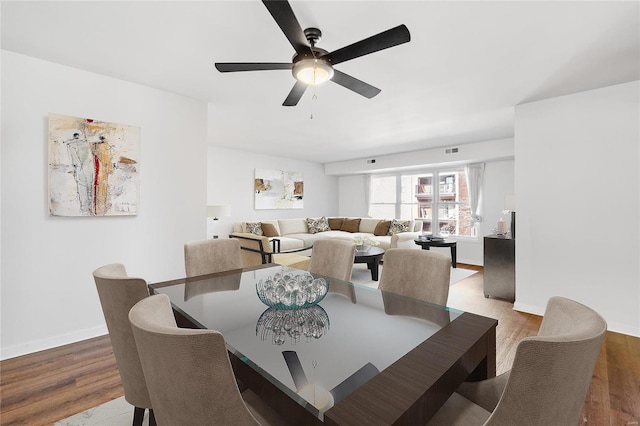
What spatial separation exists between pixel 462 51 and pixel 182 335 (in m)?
2.57

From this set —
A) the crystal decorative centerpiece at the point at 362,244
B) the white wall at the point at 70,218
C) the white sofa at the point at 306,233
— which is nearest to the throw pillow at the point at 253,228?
the white sofa at the point at 306,233

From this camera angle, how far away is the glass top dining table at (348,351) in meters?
0.74

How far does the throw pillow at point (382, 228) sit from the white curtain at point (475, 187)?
1721mm

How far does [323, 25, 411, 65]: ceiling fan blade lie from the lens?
1.49 metres

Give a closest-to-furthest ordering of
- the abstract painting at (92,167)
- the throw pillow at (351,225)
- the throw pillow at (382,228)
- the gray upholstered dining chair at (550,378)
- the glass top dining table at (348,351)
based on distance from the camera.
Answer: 1. the gray upholstered dining chair at (550,378)
2. the glass top dining table at (348,351)
3. the abstract painting at (92,167)
4. the throw pillow at (382,228)
5. the throw pillow at (351,225)

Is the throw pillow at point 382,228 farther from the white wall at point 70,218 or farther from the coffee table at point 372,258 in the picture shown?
the white wall at point 70,218

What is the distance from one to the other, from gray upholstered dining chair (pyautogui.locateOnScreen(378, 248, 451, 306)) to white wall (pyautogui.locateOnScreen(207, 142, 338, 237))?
4.56 meters

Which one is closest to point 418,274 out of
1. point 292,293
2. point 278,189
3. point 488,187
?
point 292,293

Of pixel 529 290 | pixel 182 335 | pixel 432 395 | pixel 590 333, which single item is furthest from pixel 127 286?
pixel 529 290

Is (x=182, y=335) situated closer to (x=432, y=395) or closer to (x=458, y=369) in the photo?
(x=432, y=395)

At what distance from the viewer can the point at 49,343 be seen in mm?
2395

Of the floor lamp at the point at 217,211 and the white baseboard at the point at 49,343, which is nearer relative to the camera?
the white baseboard at the point at 49,343

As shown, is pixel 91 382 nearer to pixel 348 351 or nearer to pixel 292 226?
pixel 348 351

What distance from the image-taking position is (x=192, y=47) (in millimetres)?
2158
